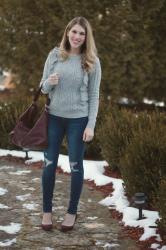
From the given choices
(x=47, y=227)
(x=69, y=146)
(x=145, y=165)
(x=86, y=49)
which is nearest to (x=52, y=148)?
(x=69, y=146)

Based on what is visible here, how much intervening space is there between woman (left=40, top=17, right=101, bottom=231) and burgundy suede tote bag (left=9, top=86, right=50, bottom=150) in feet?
0.19

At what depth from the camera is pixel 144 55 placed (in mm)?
12211

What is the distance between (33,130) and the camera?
14.9 ft

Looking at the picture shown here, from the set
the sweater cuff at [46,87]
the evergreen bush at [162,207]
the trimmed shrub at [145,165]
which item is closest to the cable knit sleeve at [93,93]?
the sweater cuff at [46,87]

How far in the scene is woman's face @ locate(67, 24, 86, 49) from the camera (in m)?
4.38

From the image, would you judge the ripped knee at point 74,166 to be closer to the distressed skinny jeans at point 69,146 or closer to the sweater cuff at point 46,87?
the distressed skinny jeans at point 69,146

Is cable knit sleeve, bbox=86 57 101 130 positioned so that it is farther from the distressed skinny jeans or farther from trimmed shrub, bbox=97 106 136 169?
trimmed shrub, bbox=97 106 136 169

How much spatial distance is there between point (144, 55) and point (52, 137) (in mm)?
8100

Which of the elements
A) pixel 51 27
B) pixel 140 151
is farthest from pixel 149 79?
pixel 140 151

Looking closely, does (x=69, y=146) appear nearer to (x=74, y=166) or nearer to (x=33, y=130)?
(x=74, y=166)

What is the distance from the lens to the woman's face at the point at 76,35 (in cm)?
438

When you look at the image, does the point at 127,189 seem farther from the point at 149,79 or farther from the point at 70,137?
the point at 149,79

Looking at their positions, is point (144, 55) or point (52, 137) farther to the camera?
point (144, 55)

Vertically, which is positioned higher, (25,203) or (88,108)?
(88,108)
